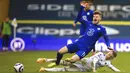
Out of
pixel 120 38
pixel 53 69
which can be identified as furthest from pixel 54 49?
pixel 53 69

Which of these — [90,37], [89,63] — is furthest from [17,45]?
[90,37]

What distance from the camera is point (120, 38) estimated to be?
93.2 ft

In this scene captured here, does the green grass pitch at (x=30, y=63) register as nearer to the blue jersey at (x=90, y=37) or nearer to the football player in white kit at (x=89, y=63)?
the football player in white kit at (x=89, y=63)

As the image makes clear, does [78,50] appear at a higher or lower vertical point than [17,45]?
higher

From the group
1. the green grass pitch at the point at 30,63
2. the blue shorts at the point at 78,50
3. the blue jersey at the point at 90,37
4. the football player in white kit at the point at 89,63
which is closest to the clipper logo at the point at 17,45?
the green grass pitch at the point at 30,63

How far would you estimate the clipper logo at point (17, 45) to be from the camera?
28809mm

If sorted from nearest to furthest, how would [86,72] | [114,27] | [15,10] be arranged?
[86,72], [114,27], [15,10]

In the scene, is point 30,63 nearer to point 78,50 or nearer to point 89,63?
point 89,63

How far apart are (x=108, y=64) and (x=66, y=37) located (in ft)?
52.1

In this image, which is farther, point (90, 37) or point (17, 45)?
point (17, 45)

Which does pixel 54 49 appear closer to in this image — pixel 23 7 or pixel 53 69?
pixel 23 7

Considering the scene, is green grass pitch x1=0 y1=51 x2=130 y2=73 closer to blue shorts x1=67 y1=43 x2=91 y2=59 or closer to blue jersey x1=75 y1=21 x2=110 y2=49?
blue shorts x1=67 y1=43 x2=91 y2=59

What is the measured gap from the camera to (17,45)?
95.6ft

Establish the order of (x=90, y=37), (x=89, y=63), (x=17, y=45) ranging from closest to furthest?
(x=90, y=37), (x=89, y=63), (x=17, y=45)
